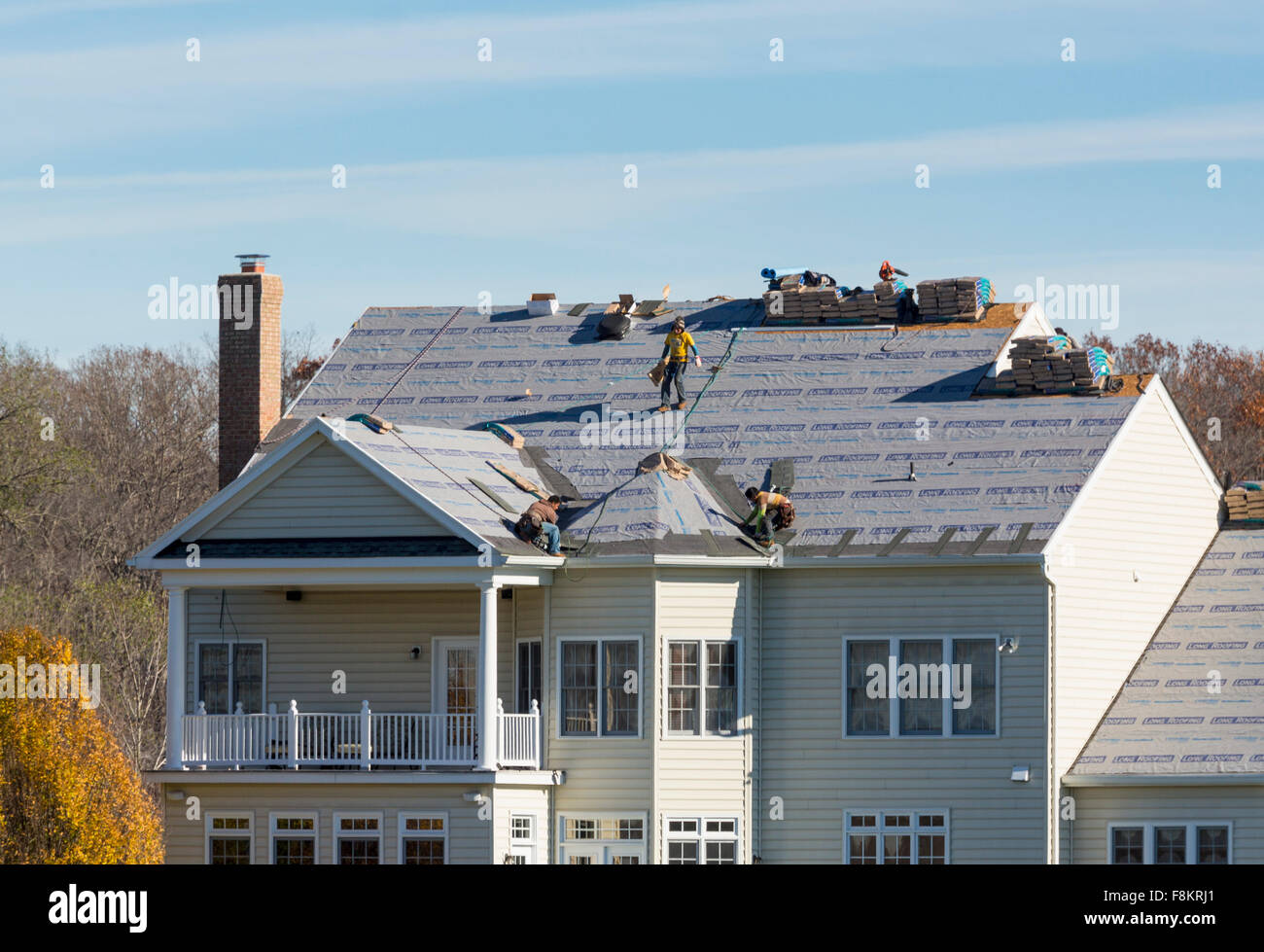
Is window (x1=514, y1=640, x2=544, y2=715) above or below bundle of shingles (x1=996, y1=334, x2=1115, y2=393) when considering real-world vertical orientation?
below

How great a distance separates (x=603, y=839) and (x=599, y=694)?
228 cm

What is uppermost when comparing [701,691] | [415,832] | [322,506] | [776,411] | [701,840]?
[776,411]

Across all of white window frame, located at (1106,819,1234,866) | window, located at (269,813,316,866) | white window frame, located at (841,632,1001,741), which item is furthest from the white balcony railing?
white window frame, located at (1106,819,1234,866)

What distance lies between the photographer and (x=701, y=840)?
3234cm

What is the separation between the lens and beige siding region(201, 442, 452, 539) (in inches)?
1281

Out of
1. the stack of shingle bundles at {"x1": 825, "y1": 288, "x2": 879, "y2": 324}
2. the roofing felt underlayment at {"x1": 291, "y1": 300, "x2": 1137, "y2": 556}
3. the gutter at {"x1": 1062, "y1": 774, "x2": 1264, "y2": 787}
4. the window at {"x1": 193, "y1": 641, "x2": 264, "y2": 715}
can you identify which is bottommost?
the gutter at {"x1": 1062, "y1": 774, "x2": 1264, "y2": 787}

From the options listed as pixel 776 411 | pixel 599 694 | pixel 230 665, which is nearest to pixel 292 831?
pixel 230 665

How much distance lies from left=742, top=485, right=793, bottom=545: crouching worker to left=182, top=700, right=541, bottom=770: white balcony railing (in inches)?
183

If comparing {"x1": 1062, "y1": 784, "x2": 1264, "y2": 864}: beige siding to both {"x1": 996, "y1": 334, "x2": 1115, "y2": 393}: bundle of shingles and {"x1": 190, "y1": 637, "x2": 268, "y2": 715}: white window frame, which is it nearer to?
{"x1": 996, "y1": 334, "x2": 1115, "y2": 393}: bundle of shingles

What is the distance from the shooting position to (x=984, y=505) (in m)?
33.4

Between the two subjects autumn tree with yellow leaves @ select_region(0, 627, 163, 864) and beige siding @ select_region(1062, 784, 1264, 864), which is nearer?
Result: beige siding @ select_region(1062, 784, 1264, 864)

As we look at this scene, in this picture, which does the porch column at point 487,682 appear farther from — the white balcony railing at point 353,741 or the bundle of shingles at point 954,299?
the bundle of shingles at point 954,299

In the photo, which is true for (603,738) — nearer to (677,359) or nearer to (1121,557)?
(677,359)

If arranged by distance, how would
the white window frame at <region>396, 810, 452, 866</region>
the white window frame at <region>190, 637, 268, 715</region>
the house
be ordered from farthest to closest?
1. the white window frame at <region>190, 637, 268, 715</region>
2. the house
3. the white window frame at <region>396, 810, 452, 866</region>
